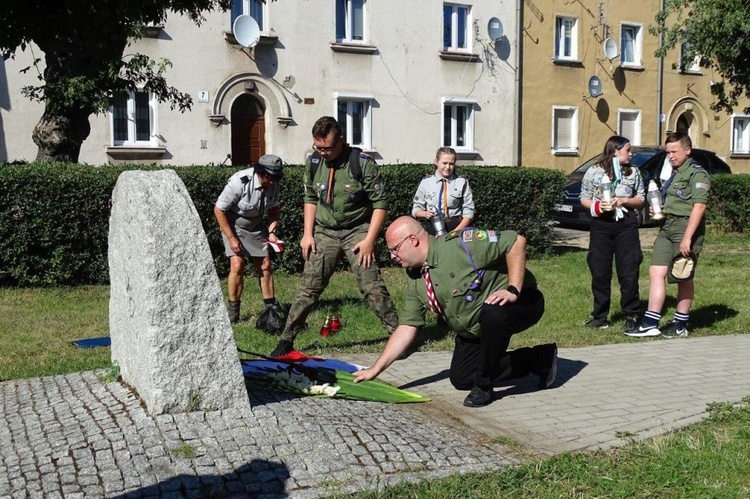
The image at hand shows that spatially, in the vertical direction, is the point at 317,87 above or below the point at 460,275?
above

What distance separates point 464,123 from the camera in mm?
25641

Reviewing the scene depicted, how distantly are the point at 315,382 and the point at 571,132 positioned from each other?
23205mm

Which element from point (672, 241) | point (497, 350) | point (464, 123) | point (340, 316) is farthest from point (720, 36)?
point (497, 350)

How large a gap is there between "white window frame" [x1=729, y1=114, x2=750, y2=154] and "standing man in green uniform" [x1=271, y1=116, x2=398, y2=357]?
27608 mm

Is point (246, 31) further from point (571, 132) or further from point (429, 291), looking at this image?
point (429, 291)

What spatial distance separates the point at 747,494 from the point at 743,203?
14.1 m

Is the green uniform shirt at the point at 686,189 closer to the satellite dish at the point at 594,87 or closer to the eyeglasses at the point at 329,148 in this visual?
the eyeglasses at the point at 329,148

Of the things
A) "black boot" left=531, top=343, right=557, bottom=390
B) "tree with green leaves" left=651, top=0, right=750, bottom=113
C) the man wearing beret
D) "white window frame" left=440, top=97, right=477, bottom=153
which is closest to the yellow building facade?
"white window frame" left=440, top=97, right=477, bottom=153

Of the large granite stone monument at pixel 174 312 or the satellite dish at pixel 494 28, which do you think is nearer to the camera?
the large granite stone monument at pixel 174 312

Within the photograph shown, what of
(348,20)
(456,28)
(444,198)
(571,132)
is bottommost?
(444,198)

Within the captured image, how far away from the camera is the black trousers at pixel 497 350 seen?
563cm

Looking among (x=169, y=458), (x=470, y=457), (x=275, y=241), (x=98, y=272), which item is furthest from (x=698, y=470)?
(x=98, y=272)

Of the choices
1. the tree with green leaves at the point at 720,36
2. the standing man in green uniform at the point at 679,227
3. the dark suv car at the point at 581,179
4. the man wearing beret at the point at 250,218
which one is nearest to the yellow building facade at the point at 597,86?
the dark suv car at the point at 581,179

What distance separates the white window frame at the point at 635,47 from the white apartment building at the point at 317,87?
4.99 metres
